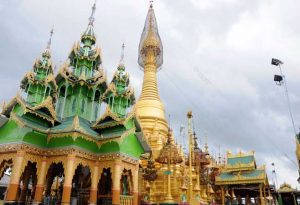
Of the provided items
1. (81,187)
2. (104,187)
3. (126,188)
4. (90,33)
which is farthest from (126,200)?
(90,33)

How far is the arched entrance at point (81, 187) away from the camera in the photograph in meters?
17.5

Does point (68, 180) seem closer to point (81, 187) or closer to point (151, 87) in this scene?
point (81, 187)

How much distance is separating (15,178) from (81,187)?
495 centimetres

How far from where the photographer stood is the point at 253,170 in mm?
27266

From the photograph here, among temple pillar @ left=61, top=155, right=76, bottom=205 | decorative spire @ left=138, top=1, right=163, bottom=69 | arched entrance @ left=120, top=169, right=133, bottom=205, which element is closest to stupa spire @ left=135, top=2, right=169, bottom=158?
decorative spire @ left=138, top=1, right=163, bottom=69

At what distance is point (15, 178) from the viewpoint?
566 inches

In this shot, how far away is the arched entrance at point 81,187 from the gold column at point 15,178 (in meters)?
3.60

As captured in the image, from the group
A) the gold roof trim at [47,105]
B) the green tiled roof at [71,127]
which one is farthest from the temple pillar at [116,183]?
the gold roof trim at [47,105]

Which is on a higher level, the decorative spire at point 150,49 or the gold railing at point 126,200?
the decorative spire at point 150,49

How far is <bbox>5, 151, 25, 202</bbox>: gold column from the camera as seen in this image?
14.2m

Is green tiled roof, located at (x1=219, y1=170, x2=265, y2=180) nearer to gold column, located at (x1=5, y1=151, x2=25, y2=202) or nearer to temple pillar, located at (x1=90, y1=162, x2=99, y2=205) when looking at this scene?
temple pillar, located at (x1=90, y1=162, x2=99, y2=205)

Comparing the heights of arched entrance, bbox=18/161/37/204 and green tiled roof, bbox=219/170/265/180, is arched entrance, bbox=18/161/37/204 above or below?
below

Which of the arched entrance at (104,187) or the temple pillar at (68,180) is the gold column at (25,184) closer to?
the temple pillar at (68,180)

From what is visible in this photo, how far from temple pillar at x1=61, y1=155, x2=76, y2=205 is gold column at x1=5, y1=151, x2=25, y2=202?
239 cm
